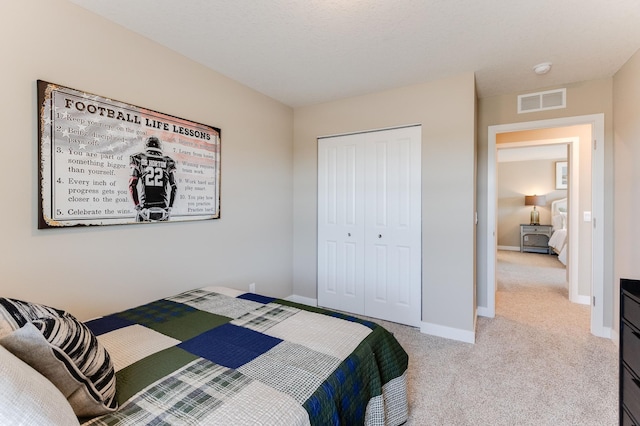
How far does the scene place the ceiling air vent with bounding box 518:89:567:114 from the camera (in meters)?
2.86

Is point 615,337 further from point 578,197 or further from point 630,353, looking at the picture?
point 578,197

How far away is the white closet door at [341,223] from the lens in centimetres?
326

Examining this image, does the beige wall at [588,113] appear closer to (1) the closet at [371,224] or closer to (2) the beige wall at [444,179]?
(2) the beige wall at [444,179]

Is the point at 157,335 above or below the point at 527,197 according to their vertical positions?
below

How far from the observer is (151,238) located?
214 cm

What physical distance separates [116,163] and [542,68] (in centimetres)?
337

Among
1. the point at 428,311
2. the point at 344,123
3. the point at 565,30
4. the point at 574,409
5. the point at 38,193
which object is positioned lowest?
the point at 574,409

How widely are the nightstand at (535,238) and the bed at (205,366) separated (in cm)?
703

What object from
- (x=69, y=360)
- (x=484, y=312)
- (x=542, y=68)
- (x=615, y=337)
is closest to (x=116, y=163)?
(x=69, y=360)

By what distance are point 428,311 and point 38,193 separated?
305 centimetres

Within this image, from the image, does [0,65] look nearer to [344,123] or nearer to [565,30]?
[344,123]

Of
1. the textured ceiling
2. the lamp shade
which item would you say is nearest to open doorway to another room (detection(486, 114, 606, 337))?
the textured ceiling

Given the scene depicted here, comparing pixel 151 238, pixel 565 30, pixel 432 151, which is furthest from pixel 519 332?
pixel 151 238

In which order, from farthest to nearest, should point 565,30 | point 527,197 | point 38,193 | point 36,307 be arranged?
point 527,197
point 565,30
point 38,193
point 36,307
